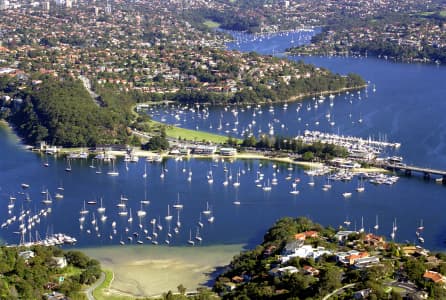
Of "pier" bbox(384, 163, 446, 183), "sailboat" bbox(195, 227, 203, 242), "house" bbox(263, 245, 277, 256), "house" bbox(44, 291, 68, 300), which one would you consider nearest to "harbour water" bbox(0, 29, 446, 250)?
"sailboat" bbox(195, 227, 203, 242)

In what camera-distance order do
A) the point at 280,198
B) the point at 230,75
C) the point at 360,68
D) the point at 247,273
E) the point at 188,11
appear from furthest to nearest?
the point at 188,11
the point at 360,68
the point at 230,75
the point at 280,198
the point at 247,273

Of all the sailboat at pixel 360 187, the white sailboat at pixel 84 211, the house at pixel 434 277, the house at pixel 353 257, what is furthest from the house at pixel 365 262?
the white sailboat at pixel 84 211

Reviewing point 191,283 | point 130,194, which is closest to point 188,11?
point 130,194

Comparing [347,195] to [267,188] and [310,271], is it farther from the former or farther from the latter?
[310,271]

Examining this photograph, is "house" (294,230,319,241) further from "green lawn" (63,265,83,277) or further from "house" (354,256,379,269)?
"green lawn" (63,265,83,277)

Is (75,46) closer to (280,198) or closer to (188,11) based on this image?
(188,11)

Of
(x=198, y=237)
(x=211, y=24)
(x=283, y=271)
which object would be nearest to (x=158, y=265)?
(x=198, y=237)
